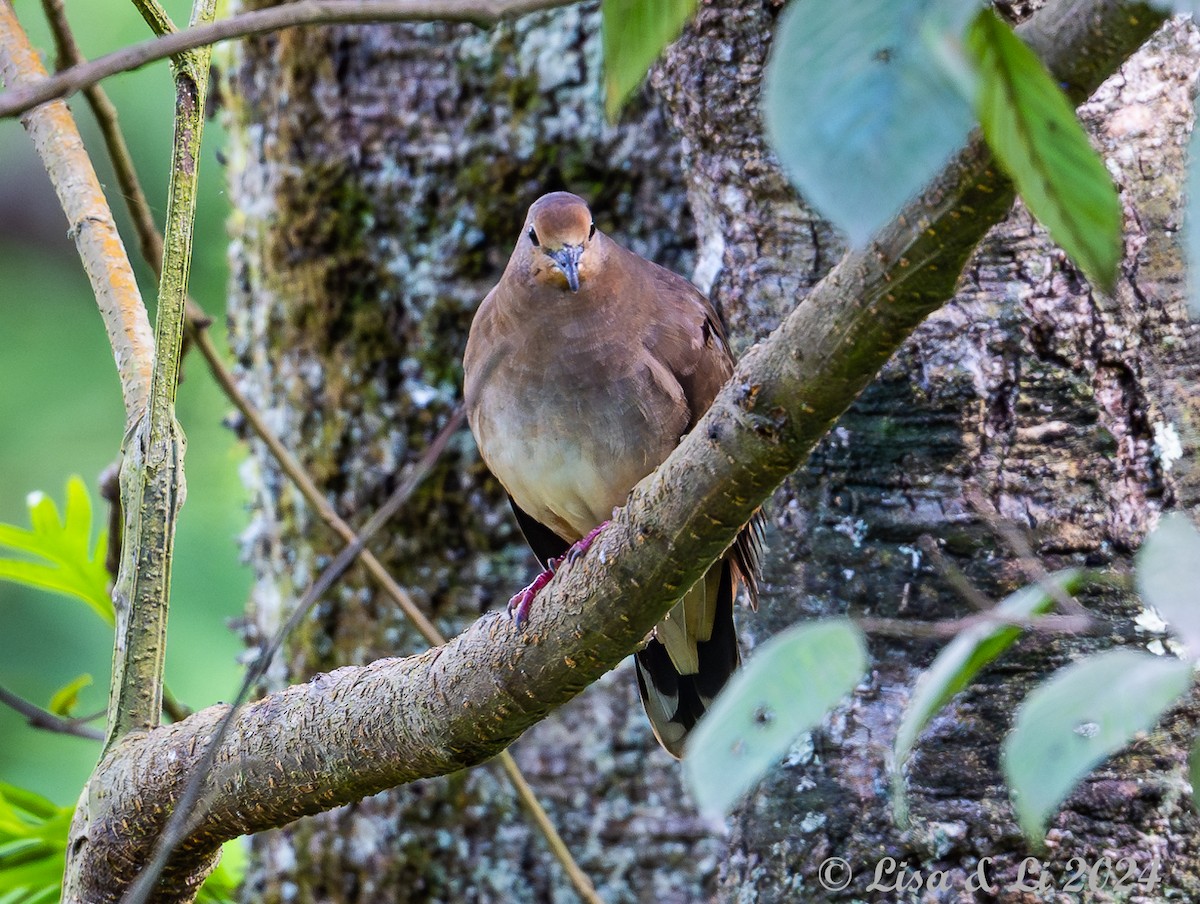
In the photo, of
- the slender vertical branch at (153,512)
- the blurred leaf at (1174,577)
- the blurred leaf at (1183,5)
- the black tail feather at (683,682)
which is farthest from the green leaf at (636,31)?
the black tail feather at (683,682)

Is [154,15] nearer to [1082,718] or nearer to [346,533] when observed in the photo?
[346,533]

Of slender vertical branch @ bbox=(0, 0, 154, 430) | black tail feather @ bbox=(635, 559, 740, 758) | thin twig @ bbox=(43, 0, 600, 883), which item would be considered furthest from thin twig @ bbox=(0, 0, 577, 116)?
black tail feather @ bbox=(635, 559, 740, 758)

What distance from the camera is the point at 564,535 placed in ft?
8.93

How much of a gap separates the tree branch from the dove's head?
950 mm

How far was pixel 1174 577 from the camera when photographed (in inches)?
23.4

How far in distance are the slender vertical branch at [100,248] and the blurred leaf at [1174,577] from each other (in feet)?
5.21

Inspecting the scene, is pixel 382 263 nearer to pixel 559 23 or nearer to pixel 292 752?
pixel 559 23

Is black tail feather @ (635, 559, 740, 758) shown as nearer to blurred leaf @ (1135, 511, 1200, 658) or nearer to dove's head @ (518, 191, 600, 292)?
dove's head @ (518, 191, 600, 292)

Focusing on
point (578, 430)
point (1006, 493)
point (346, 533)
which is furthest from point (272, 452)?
point (1006, 493)

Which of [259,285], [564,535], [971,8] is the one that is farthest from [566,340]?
[971,8]

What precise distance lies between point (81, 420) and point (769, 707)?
628 centimetres

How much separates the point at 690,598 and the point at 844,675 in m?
1.93

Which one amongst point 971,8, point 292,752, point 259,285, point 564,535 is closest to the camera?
point 971,8

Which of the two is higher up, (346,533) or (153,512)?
(346,533)
